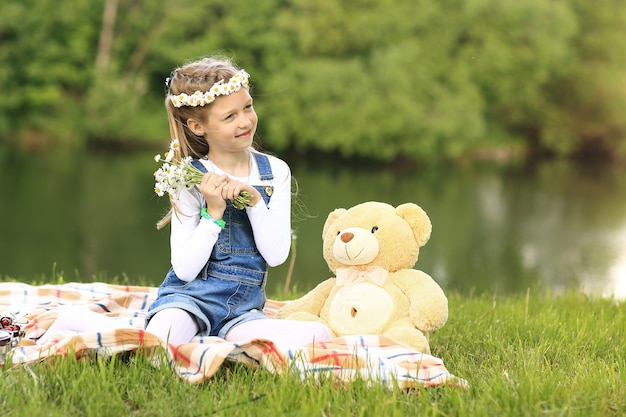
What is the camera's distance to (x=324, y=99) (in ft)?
76.7

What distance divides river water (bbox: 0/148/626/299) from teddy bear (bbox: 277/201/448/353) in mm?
3598

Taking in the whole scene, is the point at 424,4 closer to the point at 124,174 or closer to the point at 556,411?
the point at 124,174

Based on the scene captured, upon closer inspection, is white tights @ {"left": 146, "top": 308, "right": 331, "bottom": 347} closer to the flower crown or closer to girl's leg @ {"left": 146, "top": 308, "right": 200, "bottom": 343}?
girl's leg @ {"left": 146, "top": 308, "right": 200, "bottom": 343}

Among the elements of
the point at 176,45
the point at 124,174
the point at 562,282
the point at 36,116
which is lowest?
the point at 562,282

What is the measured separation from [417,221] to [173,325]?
96cm

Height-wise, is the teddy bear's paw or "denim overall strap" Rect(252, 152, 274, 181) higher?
"denim overall strap" Rect(252, 152, 274, 181)

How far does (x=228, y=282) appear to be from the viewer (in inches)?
115

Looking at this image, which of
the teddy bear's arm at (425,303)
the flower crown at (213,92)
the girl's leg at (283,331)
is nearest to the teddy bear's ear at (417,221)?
the teddy bear's arm at (425,303)

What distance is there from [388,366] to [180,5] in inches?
988

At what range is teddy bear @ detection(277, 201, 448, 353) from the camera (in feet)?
9.14

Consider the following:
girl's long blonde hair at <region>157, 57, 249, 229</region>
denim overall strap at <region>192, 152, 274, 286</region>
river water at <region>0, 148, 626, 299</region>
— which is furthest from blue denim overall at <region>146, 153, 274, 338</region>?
river water at <region>0, 148, 626, 299</region>

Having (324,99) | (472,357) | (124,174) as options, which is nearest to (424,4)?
(324,99)

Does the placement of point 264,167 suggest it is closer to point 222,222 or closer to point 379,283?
point 222,222

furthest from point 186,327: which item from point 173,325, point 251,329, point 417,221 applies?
point 417,221
